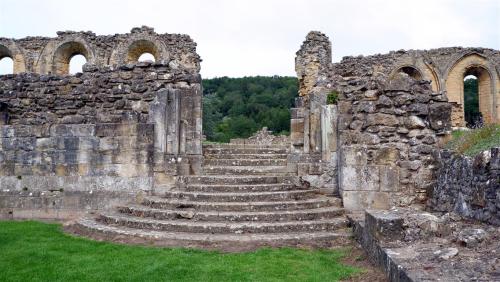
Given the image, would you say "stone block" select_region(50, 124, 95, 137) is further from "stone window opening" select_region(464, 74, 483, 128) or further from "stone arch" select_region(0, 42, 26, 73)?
"stone window opening" select_region(464, 74, 483, 128)

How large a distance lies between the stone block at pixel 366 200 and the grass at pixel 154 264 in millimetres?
1806

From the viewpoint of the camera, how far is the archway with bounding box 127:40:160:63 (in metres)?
22.9

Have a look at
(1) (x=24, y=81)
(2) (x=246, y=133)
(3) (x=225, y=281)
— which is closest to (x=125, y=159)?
(1) (x=24, y=81)

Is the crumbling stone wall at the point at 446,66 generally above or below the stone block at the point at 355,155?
above

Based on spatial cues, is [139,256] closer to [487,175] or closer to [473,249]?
[473,249]

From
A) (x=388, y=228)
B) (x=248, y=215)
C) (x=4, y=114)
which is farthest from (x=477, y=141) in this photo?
(x=4, y=114)

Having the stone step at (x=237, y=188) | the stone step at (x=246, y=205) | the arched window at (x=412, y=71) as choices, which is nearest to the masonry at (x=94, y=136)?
the stone step at (x=237, y=188)

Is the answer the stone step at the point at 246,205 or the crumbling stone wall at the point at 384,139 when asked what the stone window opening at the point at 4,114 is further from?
the crumbling stone wall at the point at 384,139

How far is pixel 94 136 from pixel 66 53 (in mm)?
16349

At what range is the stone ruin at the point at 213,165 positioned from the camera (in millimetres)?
7340

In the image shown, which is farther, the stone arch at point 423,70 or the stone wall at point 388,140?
the stone arch at point 423,70

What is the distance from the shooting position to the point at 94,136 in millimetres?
9656

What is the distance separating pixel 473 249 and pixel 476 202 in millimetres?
1615

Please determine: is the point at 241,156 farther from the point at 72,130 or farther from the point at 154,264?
the point at 154,264
